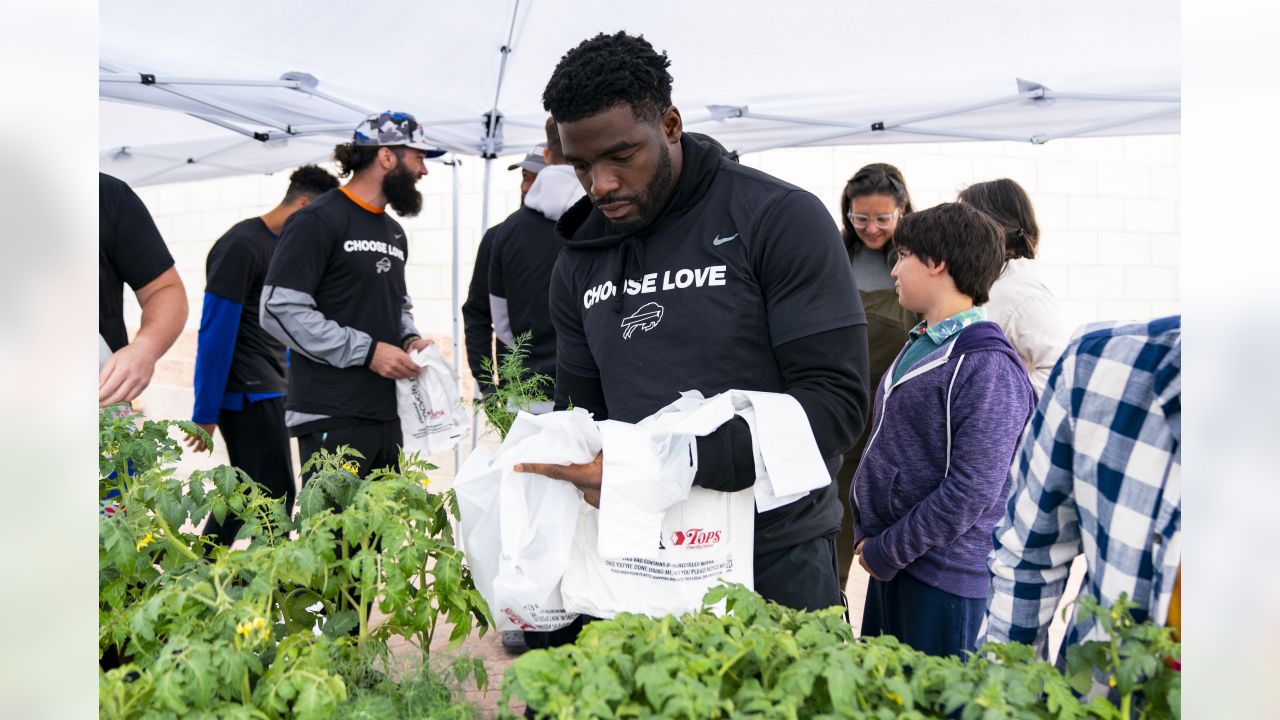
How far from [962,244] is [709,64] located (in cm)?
262

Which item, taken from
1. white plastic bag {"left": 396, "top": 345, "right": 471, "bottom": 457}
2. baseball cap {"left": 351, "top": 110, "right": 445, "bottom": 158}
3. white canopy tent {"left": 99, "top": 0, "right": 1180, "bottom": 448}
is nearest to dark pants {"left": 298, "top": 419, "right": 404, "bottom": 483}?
white plastic bag {"left": 396, "top": 345, "right": 471, "bottom": 457}

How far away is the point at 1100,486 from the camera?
1.01m

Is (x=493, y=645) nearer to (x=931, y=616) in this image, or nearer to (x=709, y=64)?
(x=931, y=616)

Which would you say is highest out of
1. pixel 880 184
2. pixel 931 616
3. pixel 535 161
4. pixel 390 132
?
pixel 390 132

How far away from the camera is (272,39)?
4227mm

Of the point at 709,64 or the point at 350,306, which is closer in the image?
the point at 350,306

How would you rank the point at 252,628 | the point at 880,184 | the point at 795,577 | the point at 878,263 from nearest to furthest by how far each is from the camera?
1. the point at 252,628
2. the point at 795,577
3. the point at 880,184
4. the point at 878,263

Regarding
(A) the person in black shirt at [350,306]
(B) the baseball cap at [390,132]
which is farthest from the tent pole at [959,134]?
(A) the person in black shirt at [350,306]

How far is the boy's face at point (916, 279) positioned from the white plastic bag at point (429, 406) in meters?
1.99

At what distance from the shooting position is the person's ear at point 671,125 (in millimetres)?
1788

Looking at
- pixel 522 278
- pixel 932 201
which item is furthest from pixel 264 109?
pixel 932 201

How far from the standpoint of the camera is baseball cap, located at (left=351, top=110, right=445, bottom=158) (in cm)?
414

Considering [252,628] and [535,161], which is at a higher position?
[535,161]

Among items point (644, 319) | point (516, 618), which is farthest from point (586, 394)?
point (516, 618)
